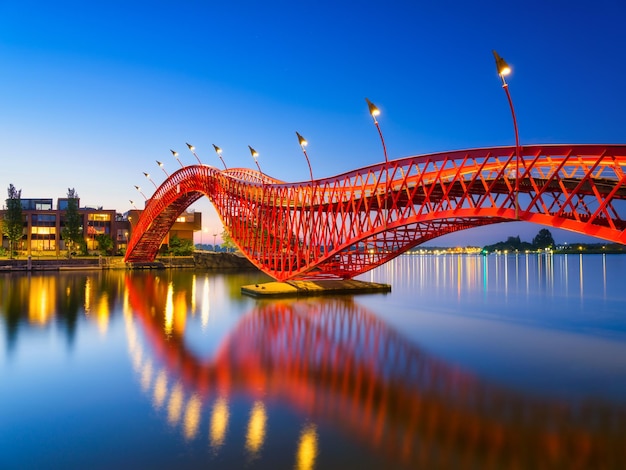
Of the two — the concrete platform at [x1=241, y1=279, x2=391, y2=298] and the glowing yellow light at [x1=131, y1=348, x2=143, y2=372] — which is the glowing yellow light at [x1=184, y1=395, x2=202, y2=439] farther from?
the concrete platform at [x1=241, y1=279, x2=391, y2=298]

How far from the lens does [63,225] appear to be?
111125mm

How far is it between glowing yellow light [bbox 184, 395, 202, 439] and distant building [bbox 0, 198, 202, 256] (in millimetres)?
102682

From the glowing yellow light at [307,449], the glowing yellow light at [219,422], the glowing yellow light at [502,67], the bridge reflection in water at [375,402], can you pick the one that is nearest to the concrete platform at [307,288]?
the bridge reflection in water at [375,402]

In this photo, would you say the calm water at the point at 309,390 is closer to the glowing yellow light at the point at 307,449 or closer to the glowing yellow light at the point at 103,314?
the glowing yellow light at the point at 307,449

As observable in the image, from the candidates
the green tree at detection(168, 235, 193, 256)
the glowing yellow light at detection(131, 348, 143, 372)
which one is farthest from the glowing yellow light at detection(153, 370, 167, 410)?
the green tree at detection(168, 235, 193, 256)

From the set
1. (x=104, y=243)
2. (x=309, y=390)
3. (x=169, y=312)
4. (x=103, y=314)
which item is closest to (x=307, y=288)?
(x=169, y=312)

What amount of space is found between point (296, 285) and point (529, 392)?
100 feet

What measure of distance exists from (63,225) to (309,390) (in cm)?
11015

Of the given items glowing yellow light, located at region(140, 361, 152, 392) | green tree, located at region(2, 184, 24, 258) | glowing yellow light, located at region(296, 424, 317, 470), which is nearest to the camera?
glowing yellow light, located at region(296, 424, 317, 470)

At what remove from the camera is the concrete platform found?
4431 cm

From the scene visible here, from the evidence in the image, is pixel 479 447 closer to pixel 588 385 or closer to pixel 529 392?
pixel 529 392

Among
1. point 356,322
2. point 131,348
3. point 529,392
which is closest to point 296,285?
point 356,322

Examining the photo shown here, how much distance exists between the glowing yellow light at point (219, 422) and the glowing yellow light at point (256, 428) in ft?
2.26

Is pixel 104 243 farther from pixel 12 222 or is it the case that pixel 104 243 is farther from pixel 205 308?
pixel 205 308
